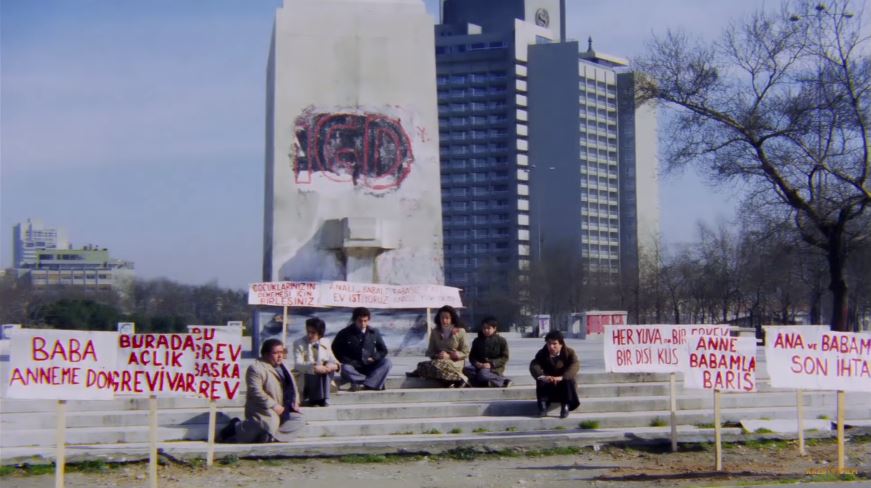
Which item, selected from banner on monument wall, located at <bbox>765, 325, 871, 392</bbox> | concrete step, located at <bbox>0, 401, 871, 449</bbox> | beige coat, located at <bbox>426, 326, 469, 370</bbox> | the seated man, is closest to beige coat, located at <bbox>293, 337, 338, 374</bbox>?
concrete step, located at <bbox>0, 401, 871, 449</bbox>

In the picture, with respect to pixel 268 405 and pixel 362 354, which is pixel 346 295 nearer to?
pixel 362 354

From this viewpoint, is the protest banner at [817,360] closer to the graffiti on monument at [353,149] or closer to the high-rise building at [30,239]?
the graffiti on monument at [353,149]

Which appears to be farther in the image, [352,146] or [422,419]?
[352,146]

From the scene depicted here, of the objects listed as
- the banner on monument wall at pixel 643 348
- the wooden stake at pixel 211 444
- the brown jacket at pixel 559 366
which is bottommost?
the wooden stake at pixel 211 444

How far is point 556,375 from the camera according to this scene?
38.4 ft

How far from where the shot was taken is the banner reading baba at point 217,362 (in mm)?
9180

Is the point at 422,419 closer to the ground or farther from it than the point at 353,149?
closer to the ground

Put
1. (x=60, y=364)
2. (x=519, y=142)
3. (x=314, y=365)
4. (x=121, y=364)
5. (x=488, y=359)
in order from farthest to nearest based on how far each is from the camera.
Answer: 1. (x=519, y=142)
2. (x=488, y=359)
3. (x=314, y=365)
4. (x=121, y=364)
5. (x=60, y=364)

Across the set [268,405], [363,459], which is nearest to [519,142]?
[268,405]

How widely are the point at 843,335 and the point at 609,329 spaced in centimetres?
248

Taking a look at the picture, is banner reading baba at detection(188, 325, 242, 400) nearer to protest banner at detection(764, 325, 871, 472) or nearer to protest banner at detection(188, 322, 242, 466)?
protest banner at detection(188, 322, 242, 466)

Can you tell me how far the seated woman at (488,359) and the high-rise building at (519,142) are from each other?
261 ft

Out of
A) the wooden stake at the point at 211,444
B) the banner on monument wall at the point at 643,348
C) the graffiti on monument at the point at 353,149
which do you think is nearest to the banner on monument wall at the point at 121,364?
Result: the wooden stake at the point at 211,444

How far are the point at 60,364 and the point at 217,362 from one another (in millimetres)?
1461
